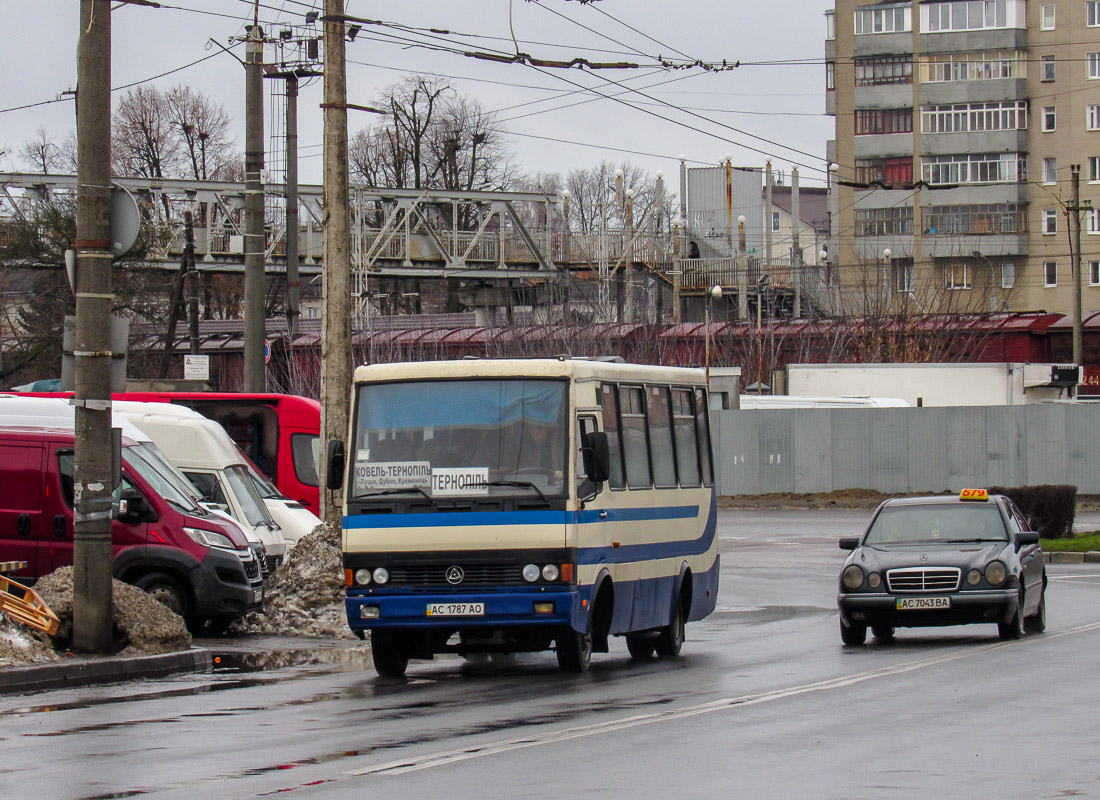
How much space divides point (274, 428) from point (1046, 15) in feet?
215

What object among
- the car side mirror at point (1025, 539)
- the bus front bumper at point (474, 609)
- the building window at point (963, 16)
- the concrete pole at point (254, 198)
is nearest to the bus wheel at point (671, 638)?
the bus front bumper at point (474, 609)

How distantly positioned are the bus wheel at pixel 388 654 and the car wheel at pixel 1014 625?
6025mm

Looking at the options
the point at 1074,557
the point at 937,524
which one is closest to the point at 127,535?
the point at 937,524

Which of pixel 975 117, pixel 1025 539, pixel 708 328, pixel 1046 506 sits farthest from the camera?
pixel 975 117

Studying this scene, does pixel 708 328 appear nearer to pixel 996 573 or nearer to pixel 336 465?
pixel 996 573

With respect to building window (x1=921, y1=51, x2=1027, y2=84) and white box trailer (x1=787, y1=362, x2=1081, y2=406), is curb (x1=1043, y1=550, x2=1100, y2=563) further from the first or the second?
building window (x1=921, y1=51, x2=1027, y2=84)

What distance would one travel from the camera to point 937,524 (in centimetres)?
1727

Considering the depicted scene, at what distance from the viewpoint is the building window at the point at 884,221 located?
86250 millimetres

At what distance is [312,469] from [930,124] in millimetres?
63538

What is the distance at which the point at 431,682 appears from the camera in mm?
13633

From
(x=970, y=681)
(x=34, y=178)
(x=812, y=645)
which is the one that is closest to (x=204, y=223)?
(x=34, y=178)

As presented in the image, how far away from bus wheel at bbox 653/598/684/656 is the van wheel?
198 inches

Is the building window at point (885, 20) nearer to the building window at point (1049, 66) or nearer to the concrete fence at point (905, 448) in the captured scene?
the building window at point (1049, 66)

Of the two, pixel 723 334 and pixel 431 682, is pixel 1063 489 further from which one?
pixel 723 334
